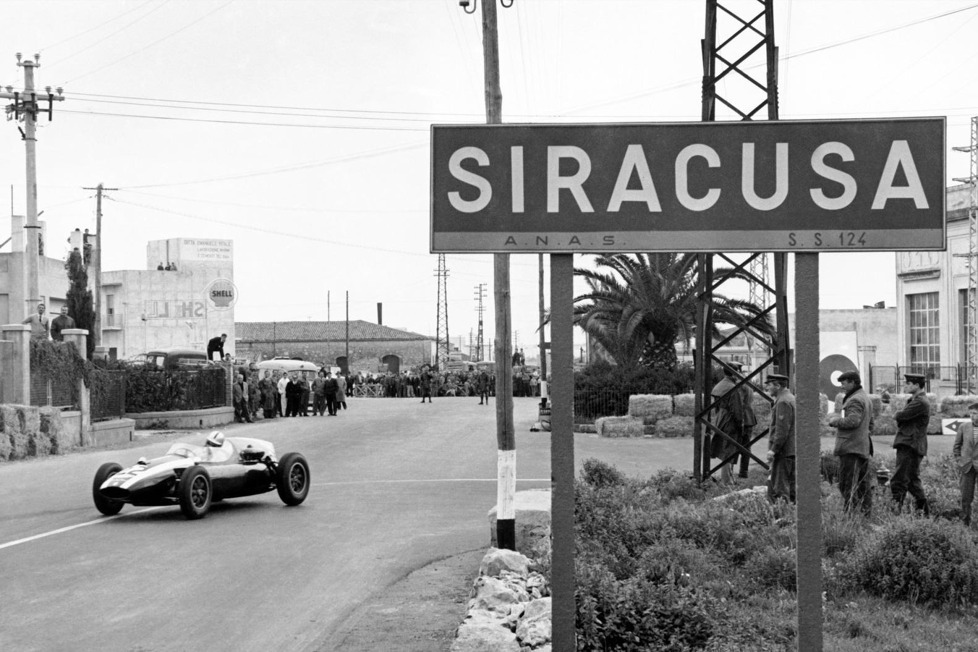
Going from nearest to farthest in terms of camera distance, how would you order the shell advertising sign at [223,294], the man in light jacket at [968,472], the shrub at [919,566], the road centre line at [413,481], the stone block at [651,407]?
the shrub at [919,566] → the man in light jacket at [968,472] → the road centre line at [413,481] → the stone block at [651,407] → the shell advertising sign at [223,294]

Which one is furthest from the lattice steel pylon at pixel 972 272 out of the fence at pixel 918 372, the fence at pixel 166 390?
the fence at pixel 166 390

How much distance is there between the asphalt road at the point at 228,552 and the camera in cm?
765

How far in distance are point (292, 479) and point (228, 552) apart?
351 centimetres

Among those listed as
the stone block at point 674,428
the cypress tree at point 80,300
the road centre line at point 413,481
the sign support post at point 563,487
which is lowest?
the road centre line at point 413,481

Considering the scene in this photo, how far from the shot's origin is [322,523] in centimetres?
1284

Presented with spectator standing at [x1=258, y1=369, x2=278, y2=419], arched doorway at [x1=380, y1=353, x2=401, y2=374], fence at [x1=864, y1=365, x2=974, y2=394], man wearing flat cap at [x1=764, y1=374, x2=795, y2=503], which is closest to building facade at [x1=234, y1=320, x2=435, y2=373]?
arched doorway at [x1=380, y1=353, x2=401, y2=374]

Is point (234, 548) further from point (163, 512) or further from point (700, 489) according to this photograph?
point (700, 489)

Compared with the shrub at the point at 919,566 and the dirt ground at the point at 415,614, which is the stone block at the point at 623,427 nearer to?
the dirt ground at the point at 415,614

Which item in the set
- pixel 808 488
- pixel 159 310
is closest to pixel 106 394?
pixel 808 488

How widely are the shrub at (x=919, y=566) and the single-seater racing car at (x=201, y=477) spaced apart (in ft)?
25.5

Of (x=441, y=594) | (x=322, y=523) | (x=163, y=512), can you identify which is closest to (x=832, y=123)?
(x=441, y=594)

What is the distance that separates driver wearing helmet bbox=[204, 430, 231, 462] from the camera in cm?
1348

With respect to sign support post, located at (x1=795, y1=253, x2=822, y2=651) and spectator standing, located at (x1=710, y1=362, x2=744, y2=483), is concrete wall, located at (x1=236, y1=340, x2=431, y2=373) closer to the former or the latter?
spectator standing, located at (x1=710, y1=362, x2=744, y2=483)

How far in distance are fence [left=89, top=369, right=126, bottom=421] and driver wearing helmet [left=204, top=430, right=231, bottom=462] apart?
13416mm
